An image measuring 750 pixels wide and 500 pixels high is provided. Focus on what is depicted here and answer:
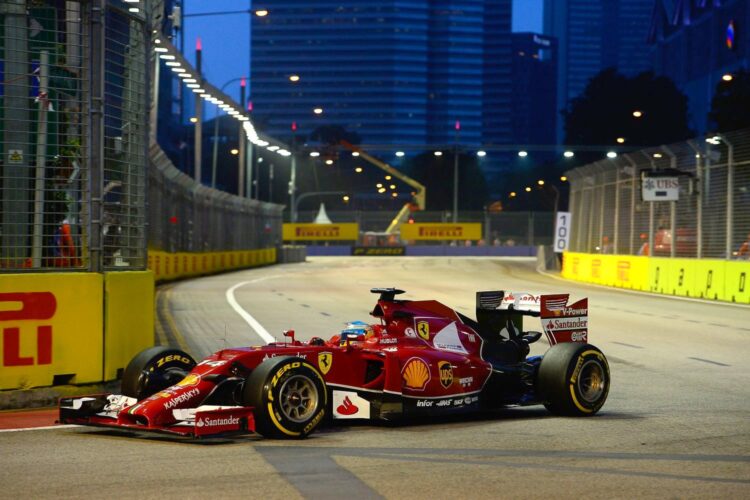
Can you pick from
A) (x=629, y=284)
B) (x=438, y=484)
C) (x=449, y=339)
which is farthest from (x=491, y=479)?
(x=629, y=284)

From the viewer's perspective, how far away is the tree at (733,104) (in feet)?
276

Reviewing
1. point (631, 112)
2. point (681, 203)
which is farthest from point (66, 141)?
point (631, 112)

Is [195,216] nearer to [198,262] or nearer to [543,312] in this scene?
[198,262]

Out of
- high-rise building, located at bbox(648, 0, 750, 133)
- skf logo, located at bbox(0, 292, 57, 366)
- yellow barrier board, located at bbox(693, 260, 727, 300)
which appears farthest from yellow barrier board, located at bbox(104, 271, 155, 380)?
high-rise building, located at bbox(648, 0, 750, 133)

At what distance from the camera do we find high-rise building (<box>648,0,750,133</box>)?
411 ft

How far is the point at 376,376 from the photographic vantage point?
9.35 metres

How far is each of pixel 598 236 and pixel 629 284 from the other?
5.93m

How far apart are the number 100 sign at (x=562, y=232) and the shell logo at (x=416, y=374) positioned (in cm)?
3966

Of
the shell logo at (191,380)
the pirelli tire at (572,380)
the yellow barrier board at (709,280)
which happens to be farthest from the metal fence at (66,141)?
the yellow barrier board at (709,280)

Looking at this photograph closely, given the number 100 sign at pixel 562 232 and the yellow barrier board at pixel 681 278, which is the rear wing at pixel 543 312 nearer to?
the yellow barrier board at pixel 681 278

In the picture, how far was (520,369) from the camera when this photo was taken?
10094 millimetres

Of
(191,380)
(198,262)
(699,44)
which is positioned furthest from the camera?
(699,44)

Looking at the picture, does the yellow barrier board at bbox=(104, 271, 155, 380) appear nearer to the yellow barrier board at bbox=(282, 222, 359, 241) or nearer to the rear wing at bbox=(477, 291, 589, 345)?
the rear wing at bbox=(477, 291, 589, 345)

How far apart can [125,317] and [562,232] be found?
1546 inches
